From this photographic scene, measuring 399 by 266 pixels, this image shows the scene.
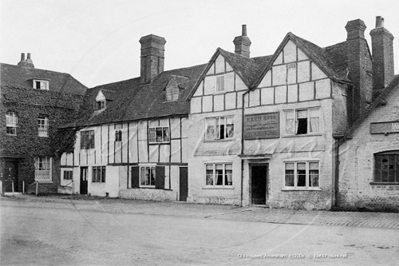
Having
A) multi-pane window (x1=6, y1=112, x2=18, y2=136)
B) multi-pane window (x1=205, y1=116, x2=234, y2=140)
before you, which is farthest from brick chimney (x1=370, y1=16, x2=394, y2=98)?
multi-pane window (x1=6, y1=112, x2=18, y2=136)

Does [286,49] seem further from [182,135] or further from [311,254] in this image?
[311,254]

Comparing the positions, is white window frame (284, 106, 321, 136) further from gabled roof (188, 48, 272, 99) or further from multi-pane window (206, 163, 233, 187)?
multi-pane window (206, 163, 233, 187)

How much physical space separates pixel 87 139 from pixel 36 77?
23.3 feet

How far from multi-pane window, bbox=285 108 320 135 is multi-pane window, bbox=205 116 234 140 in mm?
3545

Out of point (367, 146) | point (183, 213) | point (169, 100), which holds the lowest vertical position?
point (183, 213)

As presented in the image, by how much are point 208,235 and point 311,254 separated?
399cm

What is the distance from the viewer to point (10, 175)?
36.1 meters

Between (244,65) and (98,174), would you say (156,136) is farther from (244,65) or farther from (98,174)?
(244,65)

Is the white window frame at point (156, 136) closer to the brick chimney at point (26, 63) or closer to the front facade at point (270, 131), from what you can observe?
the front facade at point (270, 131)

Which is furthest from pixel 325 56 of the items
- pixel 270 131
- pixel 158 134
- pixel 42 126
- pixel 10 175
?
pixel 10 175

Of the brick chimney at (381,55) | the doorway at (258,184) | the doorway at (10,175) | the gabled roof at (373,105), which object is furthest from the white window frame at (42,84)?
the brick chimney at (381,55)

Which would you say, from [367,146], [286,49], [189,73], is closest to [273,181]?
[367,146]

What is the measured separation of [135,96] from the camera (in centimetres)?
3569

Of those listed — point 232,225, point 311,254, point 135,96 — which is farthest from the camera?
point 135,96
